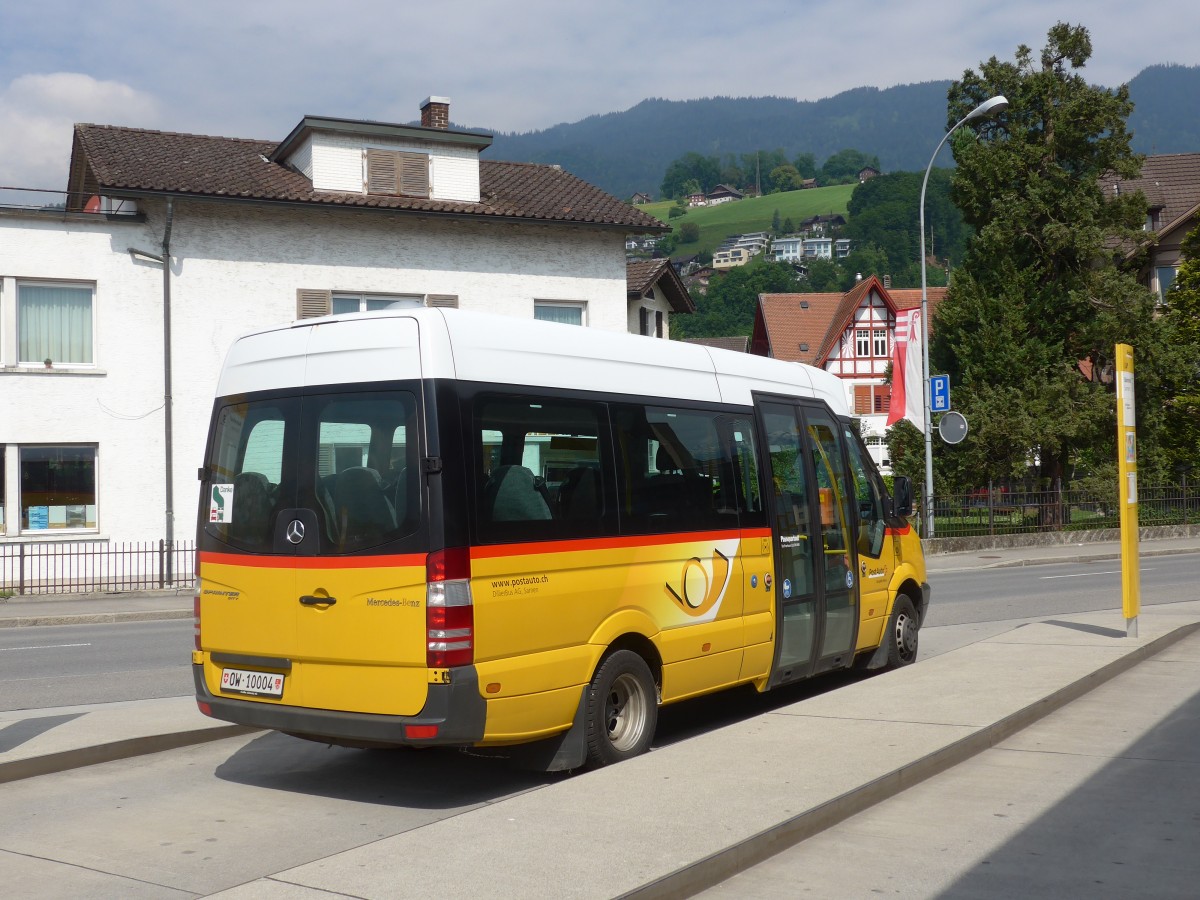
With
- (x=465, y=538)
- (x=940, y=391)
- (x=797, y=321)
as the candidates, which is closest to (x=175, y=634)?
(x=465, y=538)

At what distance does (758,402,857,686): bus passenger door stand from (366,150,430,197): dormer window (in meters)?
19.6

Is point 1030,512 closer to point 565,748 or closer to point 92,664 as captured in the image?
point 92,664

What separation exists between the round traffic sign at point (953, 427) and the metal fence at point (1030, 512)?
8.31ft

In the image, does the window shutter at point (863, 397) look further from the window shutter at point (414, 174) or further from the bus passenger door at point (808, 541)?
the bus passenger door at point (808, 541)

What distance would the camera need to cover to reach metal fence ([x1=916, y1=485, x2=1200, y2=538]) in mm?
30953

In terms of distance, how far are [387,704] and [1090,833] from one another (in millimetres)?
3523

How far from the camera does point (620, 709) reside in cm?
770

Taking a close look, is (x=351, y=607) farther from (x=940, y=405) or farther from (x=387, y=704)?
(x=940, y=405)

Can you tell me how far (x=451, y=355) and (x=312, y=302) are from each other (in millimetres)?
20638

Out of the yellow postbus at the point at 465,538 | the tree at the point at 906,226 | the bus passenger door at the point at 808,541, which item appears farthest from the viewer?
the tree at the point at 906,226

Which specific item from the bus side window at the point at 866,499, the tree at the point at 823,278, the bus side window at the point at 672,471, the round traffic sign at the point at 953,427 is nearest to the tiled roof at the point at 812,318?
the round traffic sign at the point at 953,427

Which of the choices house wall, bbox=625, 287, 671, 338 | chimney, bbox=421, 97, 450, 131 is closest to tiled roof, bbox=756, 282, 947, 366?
house wall, bbox=625, 287, 671, 338

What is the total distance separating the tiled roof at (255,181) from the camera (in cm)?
2522

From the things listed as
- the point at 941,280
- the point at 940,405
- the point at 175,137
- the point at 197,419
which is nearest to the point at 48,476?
the point at 197,419
